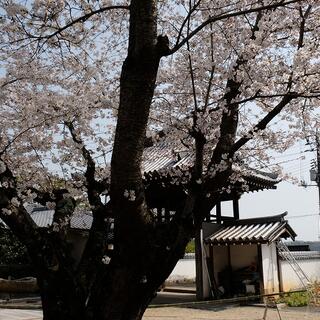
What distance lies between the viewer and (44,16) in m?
5.01

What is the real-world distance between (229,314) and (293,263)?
16.9 feet

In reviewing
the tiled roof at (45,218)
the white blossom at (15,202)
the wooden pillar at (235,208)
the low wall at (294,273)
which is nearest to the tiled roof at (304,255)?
the low wall at (294,273)

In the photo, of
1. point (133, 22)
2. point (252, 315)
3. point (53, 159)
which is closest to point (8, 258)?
point (252, 315)

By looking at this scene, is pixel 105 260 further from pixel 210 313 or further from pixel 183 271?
pixel 183 271

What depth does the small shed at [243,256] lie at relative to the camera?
14.2m

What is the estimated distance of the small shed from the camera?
1421 cm

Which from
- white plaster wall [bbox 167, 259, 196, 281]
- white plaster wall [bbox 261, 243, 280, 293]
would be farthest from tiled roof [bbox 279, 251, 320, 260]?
white plaster wall [bbox 167, 259, 196, 281]

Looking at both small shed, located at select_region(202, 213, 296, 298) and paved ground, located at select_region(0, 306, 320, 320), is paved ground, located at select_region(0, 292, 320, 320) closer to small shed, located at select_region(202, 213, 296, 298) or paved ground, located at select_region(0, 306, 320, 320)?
paved ground, located at select_region(0, 306, 320, 320)

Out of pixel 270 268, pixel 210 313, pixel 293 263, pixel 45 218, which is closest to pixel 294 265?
pixel 293 263

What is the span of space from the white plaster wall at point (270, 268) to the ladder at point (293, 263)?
33 cm

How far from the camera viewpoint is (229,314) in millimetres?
11758

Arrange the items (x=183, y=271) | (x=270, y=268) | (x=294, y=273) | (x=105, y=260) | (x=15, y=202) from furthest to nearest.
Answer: (x=183, y=271), (x=294, y=273), (x=270, y=268), (x=105, y=260), (x=15, y=202)

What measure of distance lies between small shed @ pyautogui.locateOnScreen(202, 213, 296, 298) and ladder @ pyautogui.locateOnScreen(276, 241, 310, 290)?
0.27m

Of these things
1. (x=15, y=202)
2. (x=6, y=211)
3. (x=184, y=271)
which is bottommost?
(x=184, y=271)
